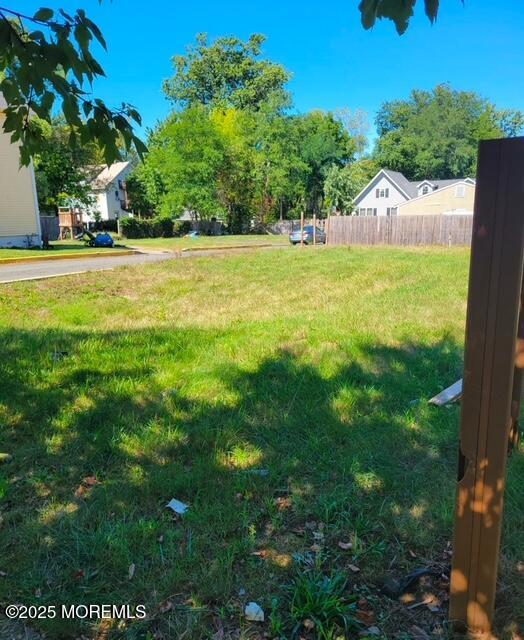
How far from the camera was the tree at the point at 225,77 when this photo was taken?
51.2 m

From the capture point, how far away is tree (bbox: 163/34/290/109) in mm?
51219

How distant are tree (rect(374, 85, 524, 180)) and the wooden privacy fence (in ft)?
137

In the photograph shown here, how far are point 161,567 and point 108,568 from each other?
0.22m

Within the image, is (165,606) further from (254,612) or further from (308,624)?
(308,624)

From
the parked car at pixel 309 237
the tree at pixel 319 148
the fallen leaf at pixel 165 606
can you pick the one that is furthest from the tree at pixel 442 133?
the fallen leaf at pixel 165 606

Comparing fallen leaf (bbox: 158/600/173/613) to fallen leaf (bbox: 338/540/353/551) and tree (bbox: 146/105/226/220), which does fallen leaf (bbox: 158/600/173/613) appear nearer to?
fallen leaf (bbox: 338/540/353/551)

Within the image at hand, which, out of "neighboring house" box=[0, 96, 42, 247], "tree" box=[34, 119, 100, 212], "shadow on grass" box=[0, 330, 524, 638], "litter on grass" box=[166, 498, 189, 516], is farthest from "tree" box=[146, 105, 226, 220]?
→ "litter on grass" box=[166, 498, 189, 516]

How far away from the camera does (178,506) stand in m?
2.50

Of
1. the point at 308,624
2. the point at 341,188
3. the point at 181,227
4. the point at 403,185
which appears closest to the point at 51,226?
the point at 181,227

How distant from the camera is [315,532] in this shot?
231 cm

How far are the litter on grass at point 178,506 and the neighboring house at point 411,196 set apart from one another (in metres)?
42.2

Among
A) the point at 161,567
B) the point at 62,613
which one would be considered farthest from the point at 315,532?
the point at 62,613

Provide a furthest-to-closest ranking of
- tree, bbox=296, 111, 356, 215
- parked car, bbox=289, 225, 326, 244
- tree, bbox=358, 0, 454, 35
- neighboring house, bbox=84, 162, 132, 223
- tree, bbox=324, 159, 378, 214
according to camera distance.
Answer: tree, bbox=296, 111, 356, 215 < tree, bbox=324, 159, 378, 214 < neighboring house, bbox=84, 162, 132, 223 < parked car, bbox=289, 225, 326, 244 < tree, bbox=358, 0, 454, 35

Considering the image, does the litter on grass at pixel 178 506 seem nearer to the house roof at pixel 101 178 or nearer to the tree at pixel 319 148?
the house roof at pixel 101 178
